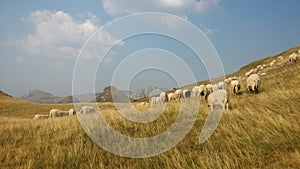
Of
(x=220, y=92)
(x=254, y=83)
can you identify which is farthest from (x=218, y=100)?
Answer: (x=254, y=83)

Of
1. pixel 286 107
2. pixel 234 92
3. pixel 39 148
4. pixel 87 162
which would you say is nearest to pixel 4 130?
pixel 39 148

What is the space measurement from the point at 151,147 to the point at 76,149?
194 centimetres

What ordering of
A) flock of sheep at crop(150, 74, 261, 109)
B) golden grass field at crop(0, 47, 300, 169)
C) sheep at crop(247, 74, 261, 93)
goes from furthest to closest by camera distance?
1. sheep at crop(247, 74, 261, 93)
2. flock of sheep at crop(150, 74, 261, 109)
3. golden grass field at crop(0, 47, 300, 169)

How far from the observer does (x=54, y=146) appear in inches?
283

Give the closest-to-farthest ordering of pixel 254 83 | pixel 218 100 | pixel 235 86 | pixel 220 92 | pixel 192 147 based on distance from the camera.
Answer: pixel 192 147
pixel 218 100
pixel 220 92
pixel 254 83
pixel 235 86

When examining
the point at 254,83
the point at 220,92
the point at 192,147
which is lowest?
the point at 192,147

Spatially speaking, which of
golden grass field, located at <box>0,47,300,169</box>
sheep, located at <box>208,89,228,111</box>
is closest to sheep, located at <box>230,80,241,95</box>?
sheep, located at <box>208,89,228,111</box>

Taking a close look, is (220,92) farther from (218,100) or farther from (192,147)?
(192,147)

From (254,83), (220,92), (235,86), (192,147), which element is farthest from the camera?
(235,86)

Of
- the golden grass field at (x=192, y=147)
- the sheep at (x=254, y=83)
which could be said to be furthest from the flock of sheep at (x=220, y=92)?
the golden grass field at (x=192, y=147)

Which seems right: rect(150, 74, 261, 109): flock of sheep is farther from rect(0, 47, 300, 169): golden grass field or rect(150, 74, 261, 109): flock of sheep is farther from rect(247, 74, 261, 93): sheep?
rect(0, 47, 300, 169): golden grass field

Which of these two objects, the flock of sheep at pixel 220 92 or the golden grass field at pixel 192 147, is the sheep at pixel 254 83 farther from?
the golden grass field at pixel 192 147

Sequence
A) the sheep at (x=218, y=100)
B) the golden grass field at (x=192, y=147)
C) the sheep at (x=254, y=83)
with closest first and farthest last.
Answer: the golden grass field at (x=192, y=147), the sheep at (x=218, y=100), the sheep at (x=254, y=83)

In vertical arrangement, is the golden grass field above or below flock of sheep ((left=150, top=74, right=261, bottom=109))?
below
